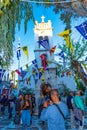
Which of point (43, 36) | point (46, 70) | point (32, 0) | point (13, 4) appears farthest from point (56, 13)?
point (43, 36)

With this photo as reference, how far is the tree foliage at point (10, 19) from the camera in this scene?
7.67 meters

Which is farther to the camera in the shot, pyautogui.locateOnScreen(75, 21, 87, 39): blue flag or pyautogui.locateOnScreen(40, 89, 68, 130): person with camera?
pyautogui.locateOnScreen(75, 21, 87, 39): blue flag

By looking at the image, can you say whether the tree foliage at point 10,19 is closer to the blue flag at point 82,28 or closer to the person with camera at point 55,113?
the person with camera at point 55,113

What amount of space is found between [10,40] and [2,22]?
42cm

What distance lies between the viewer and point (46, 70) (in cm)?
3862

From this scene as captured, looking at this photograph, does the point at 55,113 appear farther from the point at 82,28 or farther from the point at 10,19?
the point at 82,28

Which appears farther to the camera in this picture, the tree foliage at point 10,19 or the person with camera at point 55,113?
the tree foliage at point 10,19

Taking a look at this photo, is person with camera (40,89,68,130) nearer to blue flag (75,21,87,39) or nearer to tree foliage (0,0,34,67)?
tree foliage (0,0,34,67)

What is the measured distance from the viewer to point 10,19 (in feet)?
25.9

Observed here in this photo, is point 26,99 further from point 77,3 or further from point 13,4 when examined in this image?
point 13,4

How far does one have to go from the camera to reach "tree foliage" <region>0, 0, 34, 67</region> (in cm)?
767

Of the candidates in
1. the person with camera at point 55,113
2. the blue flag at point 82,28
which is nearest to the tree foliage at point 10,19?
the person with camera at point 55,113

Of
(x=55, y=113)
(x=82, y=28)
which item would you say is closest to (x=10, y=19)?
(x=55, y=113)

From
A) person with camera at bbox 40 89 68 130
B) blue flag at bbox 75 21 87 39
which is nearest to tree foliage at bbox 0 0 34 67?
person with camera at bbox 40 89 68 130
